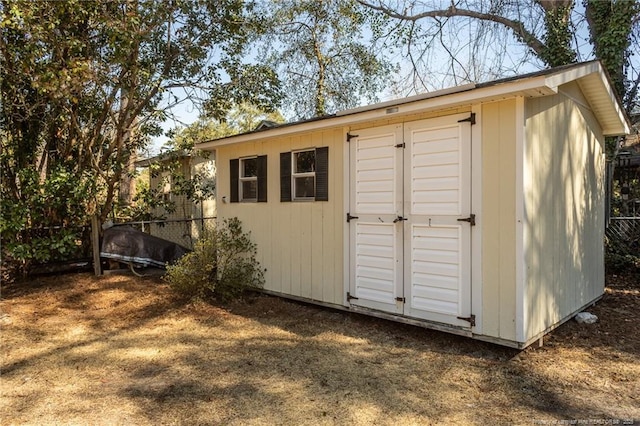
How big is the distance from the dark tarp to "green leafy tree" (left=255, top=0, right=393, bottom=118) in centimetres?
927

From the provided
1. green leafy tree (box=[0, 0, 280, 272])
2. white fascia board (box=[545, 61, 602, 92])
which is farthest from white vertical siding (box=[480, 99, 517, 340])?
green leafy tree (box=[0, 0, 280, 272])

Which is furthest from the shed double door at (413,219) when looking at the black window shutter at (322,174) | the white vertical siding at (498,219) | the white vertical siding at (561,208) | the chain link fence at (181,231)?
the chain link fence at (181,231)

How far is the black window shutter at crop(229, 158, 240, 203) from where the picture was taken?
21.8 feet

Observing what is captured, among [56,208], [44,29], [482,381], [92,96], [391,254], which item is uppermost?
[44,29]

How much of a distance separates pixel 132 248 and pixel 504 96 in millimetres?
6555

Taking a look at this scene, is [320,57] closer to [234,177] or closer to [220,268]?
[234,177]

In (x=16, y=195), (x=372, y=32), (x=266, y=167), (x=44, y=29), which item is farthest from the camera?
(x=372, y=32)

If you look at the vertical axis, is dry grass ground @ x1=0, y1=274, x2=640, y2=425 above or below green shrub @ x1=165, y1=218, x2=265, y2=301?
below

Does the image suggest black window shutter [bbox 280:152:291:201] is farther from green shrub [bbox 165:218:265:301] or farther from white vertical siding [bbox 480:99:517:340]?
white vertical siding [bbox 480:99:517:340]

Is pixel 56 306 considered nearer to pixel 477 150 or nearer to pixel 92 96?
pixel 92 96

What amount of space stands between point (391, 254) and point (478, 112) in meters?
1.74

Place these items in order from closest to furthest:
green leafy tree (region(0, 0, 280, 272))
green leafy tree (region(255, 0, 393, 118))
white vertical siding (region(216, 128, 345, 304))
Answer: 1. white vertical siding (region(216, 128, 345, 304))
2. green leafy tree (region(0, 0, 280, 272))
3. green leafy tree (region(255, 0, 393, 118))

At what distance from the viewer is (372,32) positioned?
13305 millimetres

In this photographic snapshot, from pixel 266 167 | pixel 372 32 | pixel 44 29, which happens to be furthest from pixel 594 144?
pixel 372 32
